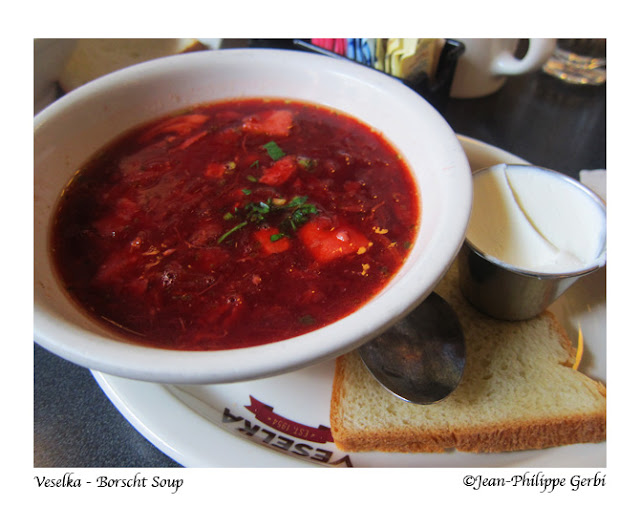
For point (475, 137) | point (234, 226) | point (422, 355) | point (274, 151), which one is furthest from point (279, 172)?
point (475, 137)

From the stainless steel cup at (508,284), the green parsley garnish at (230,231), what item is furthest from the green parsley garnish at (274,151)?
the stainless steel cup at (508,284)

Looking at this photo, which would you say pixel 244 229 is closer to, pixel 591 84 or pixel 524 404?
pixel 524 404

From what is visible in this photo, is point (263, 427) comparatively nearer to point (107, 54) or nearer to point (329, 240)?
point (329, 240)

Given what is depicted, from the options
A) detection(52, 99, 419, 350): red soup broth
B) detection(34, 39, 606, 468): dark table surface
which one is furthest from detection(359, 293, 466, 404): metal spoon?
detection(34, 39, 606, 468): dark table surface

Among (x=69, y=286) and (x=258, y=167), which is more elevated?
(x=258, y=167)

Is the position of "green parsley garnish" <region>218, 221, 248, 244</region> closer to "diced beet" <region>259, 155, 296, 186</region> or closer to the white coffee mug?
"diced beet" <region>259, 155, 296, 186</region>
